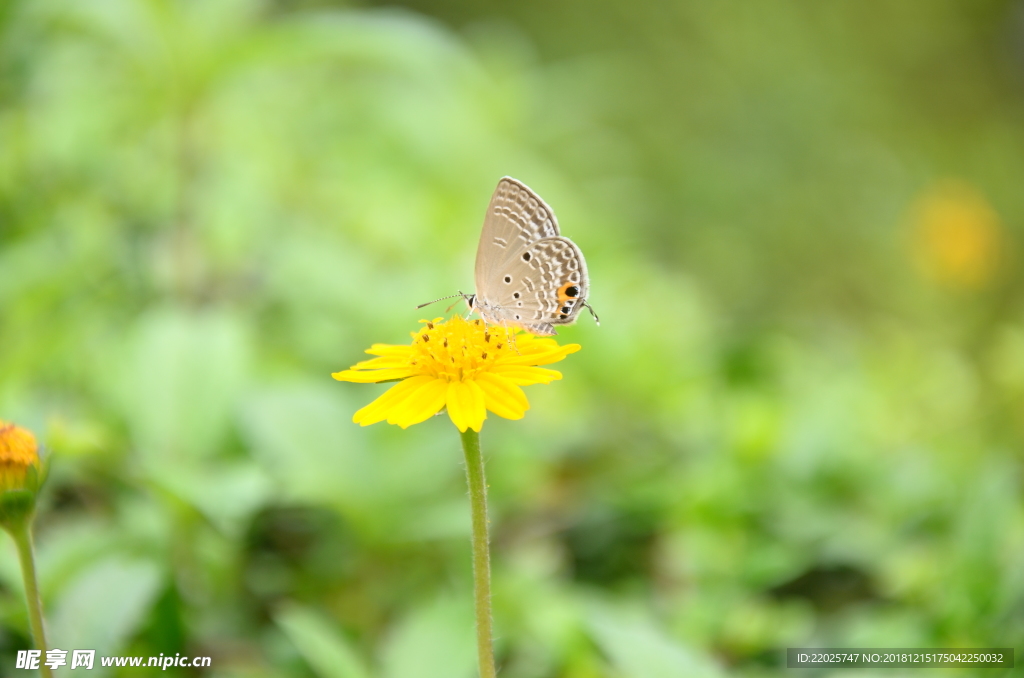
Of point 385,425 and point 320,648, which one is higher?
point 385,425

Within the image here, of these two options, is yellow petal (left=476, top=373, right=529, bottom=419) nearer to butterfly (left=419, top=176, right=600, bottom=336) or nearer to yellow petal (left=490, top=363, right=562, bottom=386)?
yellow petal (left=490, top=363, right=562, bottom=386)

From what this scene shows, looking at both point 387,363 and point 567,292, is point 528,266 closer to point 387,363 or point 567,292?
point 567,292

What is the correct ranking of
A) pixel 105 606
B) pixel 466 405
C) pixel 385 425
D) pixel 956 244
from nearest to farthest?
pixel 466 405 < pixel 105 606 < pixel 385 425 < pixel 956 244

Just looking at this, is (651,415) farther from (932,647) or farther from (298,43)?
(298,43)

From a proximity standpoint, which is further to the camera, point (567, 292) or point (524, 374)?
point (567, 292)

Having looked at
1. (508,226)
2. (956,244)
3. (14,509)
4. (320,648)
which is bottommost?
(320,648)

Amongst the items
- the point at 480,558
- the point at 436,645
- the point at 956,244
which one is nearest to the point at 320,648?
the point at 436,645

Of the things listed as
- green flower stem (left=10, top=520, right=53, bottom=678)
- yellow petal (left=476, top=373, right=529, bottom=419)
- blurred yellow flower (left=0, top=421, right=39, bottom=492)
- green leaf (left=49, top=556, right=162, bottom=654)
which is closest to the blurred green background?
green leaf (left=49, top=556, right=162, bottom=654)
